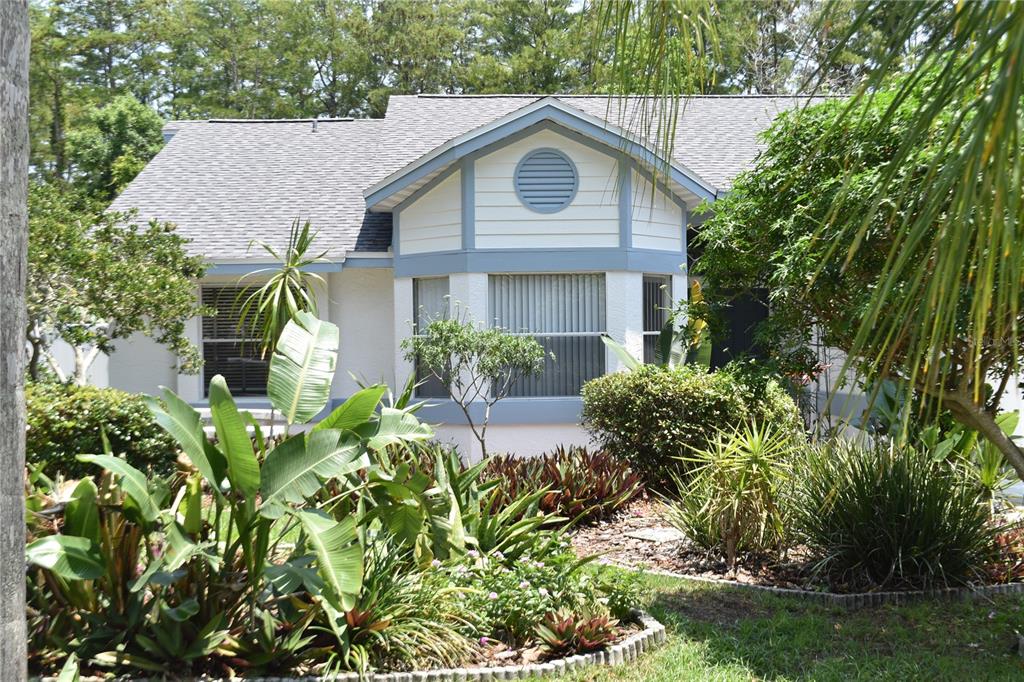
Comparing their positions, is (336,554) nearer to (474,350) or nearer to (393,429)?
(393,429)

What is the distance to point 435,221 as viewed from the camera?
15.9 m

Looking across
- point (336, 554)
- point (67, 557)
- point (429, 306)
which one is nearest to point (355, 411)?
point (336, 554)

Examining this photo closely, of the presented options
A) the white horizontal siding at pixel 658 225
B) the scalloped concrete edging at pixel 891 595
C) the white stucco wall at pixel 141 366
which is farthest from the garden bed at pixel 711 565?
the white stucco wall at pixel 141 366

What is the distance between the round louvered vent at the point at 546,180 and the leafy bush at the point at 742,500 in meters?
6.97

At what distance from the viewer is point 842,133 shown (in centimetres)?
711

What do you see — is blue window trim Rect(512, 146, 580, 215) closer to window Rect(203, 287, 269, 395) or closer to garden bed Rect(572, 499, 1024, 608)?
window Rect(203, 287, 269, 395)

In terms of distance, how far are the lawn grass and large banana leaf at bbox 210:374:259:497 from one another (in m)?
2.34

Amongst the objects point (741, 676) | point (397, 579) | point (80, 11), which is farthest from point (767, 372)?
point (80, 11)

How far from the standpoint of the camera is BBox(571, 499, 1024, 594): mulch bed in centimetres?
881

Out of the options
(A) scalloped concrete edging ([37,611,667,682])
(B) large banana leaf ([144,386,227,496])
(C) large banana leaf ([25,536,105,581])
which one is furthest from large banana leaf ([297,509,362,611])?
(C) large banana leaf ([25,536,105,581])

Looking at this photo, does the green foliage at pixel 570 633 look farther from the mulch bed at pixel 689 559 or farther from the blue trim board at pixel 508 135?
the blue trim board at pixel 508 135

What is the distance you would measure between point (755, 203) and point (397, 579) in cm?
432

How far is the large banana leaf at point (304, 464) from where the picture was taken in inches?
235

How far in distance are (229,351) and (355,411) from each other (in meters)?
12.0
